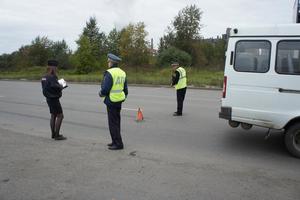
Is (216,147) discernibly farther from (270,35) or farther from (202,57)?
(202,57)

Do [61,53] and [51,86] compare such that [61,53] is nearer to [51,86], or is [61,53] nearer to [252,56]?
[51,86]

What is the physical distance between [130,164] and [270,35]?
136 inches

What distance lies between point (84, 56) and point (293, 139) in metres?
52.6

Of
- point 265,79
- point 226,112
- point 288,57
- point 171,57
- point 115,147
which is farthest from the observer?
point 171,57

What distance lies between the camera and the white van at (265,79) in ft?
18.5

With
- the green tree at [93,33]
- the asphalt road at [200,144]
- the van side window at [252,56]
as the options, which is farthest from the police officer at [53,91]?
the green tree at [93,33]

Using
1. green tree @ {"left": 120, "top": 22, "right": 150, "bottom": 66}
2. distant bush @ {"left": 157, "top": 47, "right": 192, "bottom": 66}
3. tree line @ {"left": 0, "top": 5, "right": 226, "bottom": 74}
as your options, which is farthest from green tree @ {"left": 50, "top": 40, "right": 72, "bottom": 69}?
distant bush @ {"left": 157, "top": 47, "right": 192, "bottom": 66}

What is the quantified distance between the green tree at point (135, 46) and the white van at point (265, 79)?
41.1 metres

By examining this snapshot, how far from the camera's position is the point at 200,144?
660cm

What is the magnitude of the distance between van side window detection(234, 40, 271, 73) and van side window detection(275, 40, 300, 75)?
0.19 meters

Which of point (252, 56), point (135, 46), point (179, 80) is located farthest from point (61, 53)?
point (252, 56)

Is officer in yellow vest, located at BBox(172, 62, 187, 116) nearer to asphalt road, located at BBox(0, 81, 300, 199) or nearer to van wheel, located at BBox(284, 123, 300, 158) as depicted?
asphalt road, located at BBox(0, 81, 300, 199)

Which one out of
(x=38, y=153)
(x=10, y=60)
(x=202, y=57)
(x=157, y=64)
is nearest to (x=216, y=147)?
(x=38, y=153)

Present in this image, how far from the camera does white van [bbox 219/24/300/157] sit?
563 centimetres
